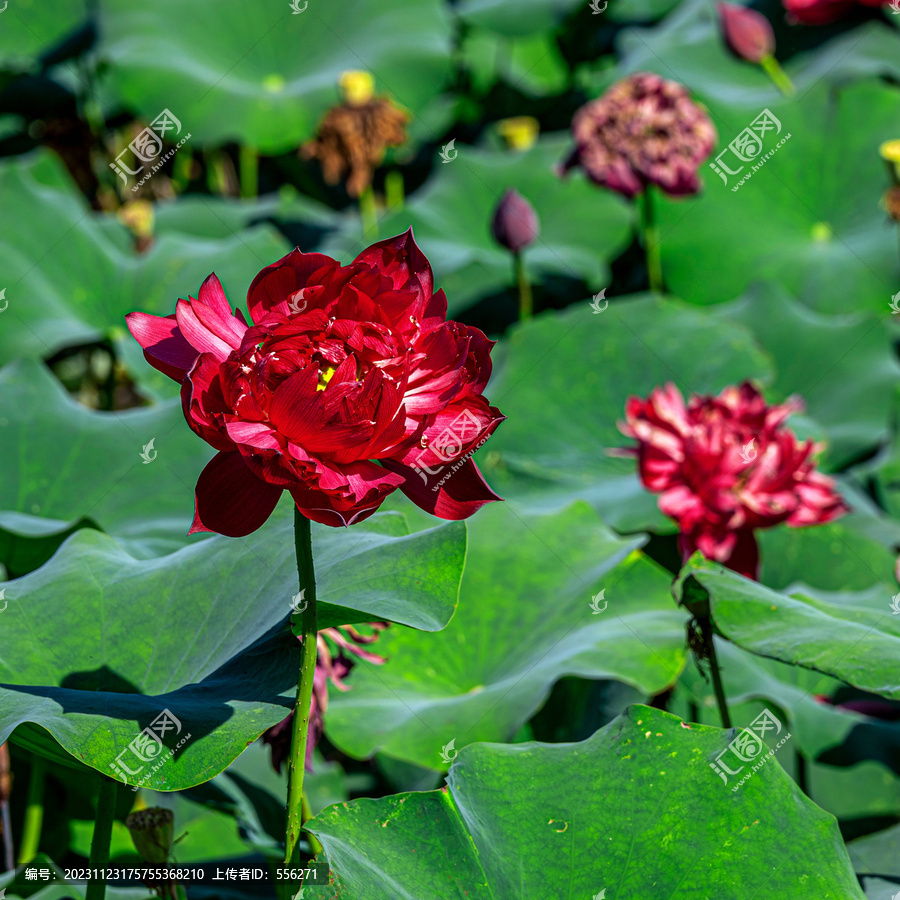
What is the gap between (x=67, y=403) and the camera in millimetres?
1825

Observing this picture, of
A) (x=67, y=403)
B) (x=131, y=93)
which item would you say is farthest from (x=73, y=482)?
(x=131, y=93)

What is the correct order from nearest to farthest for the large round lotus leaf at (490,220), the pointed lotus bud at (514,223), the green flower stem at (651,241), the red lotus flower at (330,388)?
the red lotus flower at (330,388), the pointed lotus bud at (514,223), the green flower stem at (651,241), the large round lotus leaf at (490,220)

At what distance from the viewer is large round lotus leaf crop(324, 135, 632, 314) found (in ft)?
9.34

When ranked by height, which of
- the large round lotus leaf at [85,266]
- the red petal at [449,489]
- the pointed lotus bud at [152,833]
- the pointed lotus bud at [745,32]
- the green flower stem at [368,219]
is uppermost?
the red petal at [449,489]

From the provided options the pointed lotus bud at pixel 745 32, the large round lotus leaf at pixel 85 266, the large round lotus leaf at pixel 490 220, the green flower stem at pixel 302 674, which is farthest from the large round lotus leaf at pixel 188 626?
the pointed lotus bud at pixel 745 32

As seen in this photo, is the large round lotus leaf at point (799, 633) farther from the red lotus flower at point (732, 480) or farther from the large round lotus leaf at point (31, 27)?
the large round lotus leaf at point (31, 27)

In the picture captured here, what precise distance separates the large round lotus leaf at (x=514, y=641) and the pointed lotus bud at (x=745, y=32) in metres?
2.25

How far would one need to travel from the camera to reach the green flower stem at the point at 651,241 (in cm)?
261

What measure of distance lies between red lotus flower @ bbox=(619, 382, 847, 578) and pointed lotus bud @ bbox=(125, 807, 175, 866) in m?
0.87

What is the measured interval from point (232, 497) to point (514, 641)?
952 millimetres

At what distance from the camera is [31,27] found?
337cm

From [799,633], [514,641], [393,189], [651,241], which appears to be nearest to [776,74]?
[651,241]

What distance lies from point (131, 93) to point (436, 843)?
110 inches

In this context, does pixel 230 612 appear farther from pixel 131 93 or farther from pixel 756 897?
pixel 131 93
